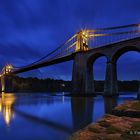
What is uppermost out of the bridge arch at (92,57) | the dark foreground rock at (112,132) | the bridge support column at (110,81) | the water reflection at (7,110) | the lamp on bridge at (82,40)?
the lamp on bridge at (82,40)

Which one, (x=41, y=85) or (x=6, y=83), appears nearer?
(x=6, y=83)

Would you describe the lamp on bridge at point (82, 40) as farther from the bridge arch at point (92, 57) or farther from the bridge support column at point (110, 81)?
the bridge support column at point (110, 81)

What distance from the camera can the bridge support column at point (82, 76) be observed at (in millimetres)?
53188

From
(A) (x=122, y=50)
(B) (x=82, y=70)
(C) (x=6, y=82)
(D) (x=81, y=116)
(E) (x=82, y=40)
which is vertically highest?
(E) (x=82, y=40)

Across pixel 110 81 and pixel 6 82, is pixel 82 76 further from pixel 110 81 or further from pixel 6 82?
pixel 6 82

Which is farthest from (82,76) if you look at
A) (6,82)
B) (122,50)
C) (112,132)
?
(6,82)

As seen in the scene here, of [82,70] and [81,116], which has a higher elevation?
[82,70]

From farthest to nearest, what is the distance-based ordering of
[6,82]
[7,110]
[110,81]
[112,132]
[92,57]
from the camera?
[6,82], [92,57], [110,81], [7,110], [112,132]

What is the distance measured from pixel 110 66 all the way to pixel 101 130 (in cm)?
3951

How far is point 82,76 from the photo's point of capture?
53875mm

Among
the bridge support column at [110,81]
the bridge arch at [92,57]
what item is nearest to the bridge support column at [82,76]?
the bridge arch at [92,57]

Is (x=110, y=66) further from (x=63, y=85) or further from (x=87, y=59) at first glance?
(x=63, y=85)

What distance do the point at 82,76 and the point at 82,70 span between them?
46.6 inches

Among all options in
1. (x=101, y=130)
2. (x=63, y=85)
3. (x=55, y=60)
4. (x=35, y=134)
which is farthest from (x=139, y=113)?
(x=63, y=85)
